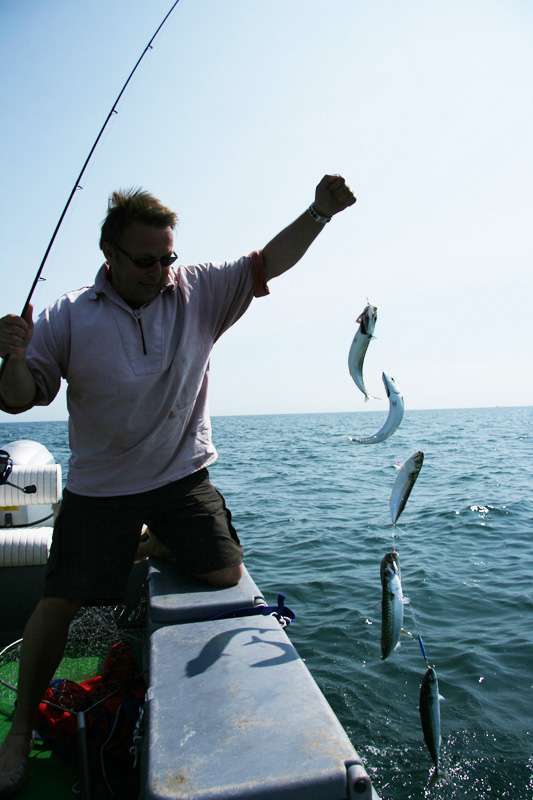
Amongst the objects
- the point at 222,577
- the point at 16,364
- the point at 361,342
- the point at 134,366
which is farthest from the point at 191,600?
the point at 361,342

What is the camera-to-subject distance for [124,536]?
339 cm

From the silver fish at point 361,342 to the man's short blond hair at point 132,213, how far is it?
1377mm

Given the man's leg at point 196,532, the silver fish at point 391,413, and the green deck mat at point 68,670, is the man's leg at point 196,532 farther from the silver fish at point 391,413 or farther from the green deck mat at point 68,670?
the silver fish at point 391,413

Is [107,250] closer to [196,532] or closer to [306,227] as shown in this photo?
[306,227]

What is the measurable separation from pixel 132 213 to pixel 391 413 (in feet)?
5.74

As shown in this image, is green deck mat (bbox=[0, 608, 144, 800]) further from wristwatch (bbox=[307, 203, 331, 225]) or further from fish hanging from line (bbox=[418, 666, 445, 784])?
wristwatch (bbox=[307, 203, 331, 225])

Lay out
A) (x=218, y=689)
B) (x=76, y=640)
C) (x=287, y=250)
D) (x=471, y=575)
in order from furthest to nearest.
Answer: (x=471, y=575) < (x=76, y=640) < (x=287, y=250) < (x=218, y=689)

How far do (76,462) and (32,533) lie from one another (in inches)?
67.5

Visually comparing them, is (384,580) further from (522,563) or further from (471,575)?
(522,563)

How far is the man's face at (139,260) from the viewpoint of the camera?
3.12 metres

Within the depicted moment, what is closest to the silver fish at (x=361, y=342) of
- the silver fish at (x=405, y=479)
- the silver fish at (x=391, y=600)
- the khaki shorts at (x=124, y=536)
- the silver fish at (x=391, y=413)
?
the silver fish at (x=391, y=413)

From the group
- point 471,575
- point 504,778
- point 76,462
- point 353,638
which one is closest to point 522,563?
point 471,575

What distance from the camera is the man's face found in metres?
3.12

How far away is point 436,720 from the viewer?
3111mm
